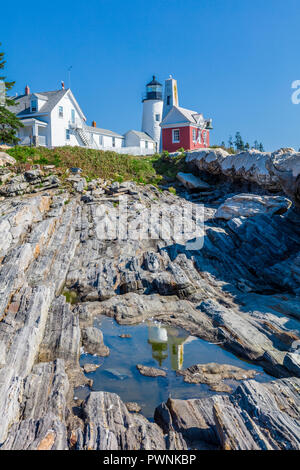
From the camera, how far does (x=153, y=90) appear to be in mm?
56438

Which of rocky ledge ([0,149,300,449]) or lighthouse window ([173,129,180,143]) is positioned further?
lighthouse window ([173,129,180,143])

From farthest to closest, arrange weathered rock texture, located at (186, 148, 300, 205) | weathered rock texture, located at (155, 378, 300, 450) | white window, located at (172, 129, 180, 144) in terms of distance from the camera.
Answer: white window, located at (172, 129, 180, 144), weathered rock texture, located at (186, 148, 300, 205), weathered rock texture, located at (155, 378, 300, 450)

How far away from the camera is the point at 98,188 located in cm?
2261

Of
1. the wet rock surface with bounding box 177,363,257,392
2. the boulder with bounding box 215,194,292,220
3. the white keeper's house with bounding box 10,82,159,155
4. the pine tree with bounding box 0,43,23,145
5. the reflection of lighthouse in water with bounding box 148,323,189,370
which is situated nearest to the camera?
the wet rock surface with bounding box 177,363,257,392

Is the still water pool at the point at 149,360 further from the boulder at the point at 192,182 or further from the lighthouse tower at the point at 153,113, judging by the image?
the lighthouse tower at the point at 153,113

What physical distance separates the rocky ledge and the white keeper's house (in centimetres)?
2087

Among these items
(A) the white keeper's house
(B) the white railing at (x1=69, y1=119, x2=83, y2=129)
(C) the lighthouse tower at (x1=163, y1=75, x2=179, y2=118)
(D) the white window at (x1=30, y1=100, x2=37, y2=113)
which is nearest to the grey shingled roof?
(A) the white keeper's house

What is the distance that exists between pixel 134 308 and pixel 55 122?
36134 millimetres

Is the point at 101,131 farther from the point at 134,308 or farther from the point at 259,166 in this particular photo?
the point at 134,308

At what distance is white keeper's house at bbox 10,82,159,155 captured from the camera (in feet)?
133

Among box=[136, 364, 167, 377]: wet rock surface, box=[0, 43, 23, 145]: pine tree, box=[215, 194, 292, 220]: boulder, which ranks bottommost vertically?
box=[136, 364, 167, 377]: wet rock surface

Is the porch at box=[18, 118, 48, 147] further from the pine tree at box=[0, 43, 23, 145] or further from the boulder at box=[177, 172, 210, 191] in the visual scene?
the boulder at box=[177, 172, 210, 191]

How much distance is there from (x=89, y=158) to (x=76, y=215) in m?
10.3

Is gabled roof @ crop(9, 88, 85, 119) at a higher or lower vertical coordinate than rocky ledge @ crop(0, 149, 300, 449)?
higher
